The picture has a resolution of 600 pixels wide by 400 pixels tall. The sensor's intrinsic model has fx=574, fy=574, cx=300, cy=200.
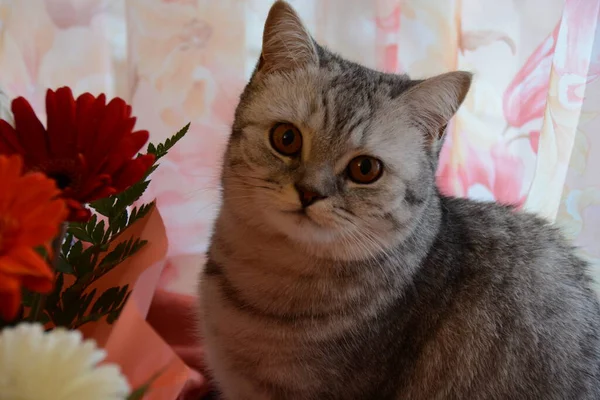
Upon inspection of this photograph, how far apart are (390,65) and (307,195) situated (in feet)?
1.86

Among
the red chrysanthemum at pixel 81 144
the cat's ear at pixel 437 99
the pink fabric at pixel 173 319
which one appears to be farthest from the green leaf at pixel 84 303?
the pink fabric at pixel 173 319

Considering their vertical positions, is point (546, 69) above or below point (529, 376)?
above

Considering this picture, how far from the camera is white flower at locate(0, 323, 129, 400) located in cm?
33

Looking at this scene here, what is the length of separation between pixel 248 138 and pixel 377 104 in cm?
20

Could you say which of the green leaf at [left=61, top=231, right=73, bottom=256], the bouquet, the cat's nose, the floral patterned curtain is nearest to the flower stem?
the bouquet

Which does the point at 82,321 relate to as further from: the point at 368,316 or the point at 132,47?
the point at 132,47

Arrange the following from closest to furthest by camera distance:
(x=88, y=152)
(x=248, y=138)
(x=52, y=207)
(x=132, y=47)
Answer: (x=52, y=207), (x=88, y=152), (x=248, y=138), (x=132, y=47)

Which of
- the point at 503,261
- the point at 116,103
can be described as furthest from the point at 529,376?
the point at 116,103

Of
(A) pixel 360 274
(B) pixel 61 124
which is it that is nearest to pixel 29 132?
(B) pixel 61 124

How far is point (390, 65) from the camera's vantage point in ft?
4.09

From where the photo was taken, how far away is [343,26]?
1.23m

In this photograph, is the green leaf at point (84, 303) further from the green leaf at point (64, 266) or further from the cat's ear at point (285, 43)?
the cat's ear at point (285, 43)

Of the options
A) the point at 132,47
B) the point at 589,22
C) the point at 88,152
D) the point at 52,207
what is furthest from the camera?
the point at 132,47

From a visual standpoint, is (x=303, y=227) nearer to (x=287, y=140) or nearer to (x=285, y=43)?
(x=287, y=140)
